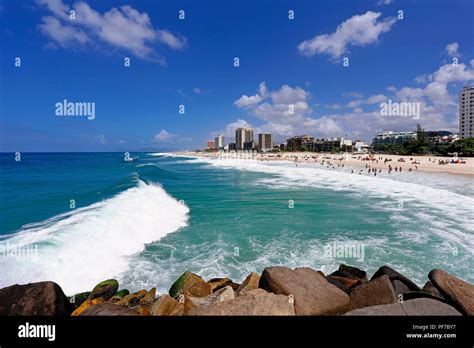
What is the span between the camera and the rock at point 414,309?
4039 millimetres

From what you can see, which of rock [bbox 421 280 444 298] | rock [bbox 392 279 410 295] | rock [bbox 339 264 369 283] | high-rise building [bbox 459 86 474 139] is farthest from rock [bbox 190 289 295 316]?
high-rise building [bbox 459 86 474 139]

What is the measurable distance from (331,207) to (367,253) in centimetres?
846

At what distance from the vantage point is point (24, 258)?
9.30 meters

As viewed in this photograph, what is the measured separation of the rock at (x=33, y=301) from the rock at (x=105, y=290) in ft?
6.10

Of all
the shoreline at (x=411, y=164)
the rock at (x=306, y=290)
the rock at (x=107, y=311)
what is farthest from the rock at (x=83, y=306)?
the shoreline at (x=411, y=164)

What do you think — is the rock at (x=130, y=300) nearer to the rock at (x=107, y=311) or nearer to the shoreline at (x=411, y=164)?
the rock at (x=107, y=311)

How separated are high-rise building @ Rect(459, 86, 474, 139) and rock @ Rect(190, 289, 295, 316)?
17190cm

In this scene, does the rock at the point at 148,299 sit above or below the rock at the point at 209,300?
below

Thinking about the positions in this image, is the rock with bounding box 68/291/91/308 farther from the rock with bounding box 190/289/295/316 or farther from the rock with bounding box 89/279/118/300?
the rock with bounding box 190/289/295/316

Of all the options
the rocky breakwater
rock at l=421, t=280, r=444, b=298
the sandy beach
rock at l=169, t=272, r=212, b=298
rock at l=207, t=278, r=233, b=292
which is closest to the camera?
the rocky breakwater

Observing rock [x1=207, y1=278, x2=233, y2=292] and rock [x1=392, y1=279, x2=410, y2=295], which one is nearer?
rock [x1=392, y1=279, x2=410, y2=295]

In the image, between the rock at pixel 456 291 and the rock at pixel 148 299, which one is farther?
the rock at pixel 148 299

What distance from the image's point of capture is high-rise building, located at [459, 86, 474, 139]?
416 feet
